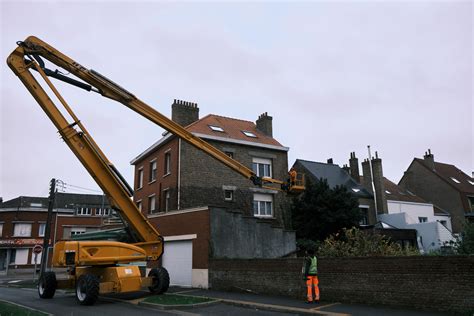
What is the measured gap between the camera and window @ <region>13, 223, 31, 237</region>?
46.1 metres

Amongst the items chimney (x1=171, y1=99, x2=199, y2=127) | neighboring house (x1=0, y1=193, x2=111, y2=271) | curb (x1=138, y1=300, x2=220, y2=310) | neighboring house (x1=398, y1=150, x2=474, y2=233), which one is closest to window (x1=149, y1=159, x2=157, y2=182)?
chimney (x1=171, y1=99, x2=199, y2=127)

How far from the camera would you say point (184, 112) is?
26.9m

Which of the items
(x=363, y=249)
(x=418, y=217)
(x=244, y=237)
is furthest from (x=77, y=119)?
(x=418, y=217)

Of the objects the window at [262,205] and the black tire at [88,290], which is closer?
the black tire at [88,290]

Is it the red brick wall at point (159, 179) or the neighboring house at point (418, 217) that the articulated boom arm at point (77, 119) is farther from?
the neighboring house at point (418, 217)

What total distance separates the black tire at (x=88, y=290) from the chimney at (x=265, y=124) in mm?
18909

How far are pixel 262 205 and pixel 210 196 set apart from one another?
4.15 m

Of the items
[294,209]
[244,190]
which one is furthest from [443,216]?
[244,190]

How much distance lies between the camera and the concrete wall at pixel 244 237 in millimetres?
18469

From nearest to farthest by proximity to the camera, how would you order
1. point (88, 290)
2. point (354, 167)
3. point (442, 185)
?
point (88, 290), point (354, 167), point (442, 185)

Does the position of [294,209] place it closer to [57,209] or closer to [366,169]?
[366,169]

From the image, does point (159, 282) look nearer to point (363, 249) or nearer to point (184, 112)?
point (363, 249)

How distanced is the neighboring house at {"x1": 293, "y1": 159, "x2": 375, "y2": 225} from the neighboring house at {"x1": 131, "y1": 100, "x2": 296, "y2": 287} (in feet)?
24.5

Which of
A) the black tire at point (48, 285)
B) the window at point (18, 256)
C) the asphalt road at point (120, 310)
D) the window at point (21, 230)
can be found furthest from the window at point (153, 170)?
the window at point (21, 230)
